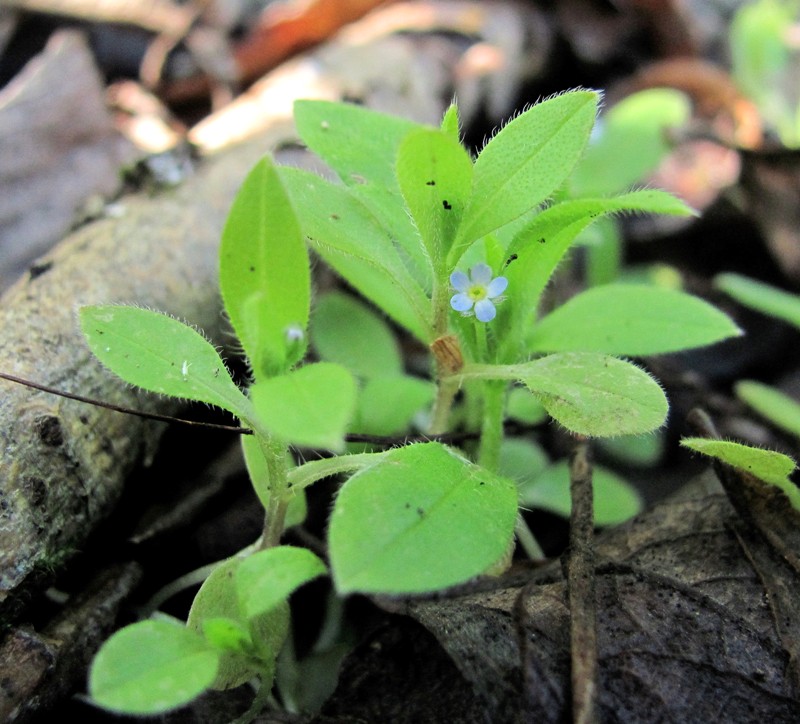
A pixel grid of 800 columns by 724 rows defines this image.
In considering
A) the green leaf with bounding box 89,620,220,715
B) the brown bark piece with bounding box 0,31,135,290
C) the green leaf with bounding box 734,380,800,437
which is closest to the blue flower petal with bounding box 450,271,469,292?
the green leaf with bounding box 89,620,220,715

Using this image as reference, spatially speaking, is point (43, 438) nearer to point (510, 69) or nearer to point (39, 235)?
point (39, 235)

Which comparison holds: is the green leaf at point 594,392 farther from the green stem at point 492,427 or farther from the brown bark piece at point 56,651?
the brown bark piece at point 56,651

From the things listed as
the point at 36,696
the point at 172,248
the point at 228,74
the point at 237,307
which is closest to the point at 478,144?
the point at 228,74

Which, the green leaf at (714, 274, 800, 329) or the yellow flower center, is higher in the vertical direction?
the yellow flower center

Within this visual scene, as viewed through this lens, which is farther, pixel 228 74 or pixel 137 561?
pixel 228 74

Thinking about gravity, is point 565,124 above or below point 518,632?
above

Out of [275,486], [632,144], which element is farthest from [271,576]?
[632,144]

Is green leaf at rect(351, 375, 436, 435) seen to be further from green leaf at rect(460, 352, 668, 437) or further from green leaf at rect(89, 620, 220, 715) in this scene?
green leaf at rect(89, 620, 220, 715)
